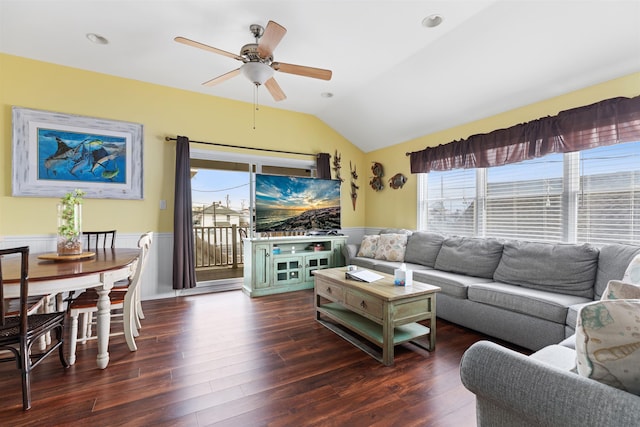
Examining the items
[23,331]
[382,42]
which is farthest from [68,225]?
[382,42]

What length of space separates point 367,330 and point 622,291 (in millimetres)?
1660

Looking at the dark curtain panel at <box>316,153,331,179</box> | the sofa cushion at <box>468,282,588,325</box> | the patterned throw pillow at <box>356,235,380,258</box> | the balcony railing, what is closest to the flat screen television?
the dark curtain panel at <box>316,153,331,179</box>

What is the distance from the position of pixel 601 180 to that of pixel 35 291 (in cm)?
453

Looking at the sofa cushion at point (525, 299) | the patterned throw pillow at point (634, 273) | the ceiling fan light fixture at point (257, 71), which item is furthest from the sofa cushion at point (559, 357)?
the ceiling fan light fixture at point (257, 71)

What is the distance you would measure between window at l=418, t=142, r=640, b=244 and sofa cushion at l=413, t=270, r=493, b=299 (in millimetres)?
875

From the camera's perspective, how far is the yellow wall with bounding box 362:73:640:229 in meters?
2.69

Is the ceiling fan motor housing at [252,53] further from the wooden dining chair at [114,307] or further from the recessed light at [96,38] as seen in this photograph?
the wooden dining chair at [114,307]

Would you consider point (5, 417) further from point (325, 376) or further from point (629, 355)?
point (629, 355)

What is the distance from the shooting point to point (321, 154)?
5055mm

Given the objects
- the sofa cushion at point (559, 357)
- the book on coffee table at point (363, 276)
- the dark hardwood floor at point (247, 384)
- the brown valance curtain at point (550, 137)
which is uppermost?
the brown valance curtain at point (550, 137)

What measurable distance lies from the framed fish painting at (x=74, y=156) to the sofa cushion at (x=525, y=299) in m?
4.11

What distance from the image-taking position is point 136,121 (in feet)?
12.4

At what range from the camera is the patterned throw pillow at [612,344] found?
0.86 m

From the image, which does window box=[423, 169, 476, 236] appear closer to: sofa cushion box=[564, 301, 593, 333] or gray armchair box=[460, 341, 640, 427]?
sofa cushion box=[564, 301, 593, 333]
